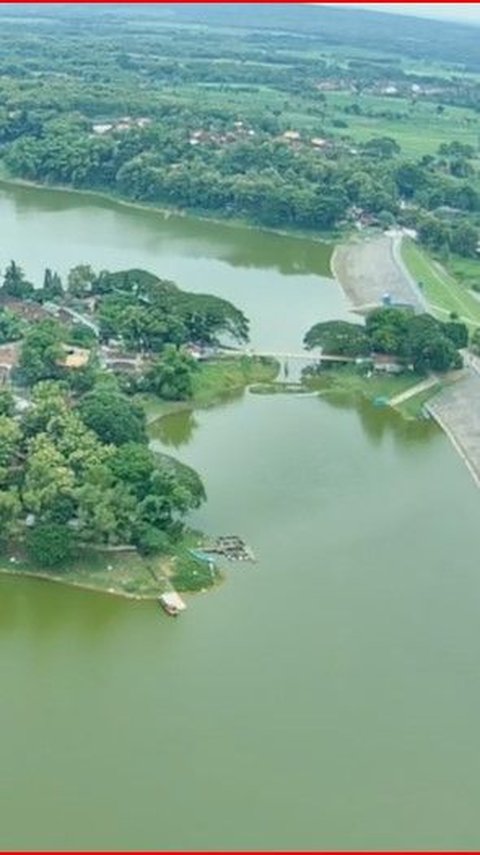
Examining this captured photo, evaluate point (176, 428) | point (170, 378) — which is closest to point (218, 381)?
point (170, 378)

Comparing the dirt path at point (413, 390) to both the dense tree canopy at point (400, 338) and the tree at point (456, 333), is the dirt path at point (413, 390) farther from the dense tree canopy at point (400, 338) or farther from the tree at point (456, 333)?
the tree at point (456, 333)

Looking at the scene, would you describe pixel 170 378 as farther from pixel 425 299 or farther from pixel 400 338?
pixel 425 299

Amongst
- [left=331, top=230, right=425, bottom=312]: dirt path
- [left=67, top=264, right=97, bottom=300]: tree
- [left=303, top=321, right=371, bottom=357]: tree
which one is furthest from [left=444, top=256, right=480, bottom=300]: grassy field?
[left=67, top=264, right=97, bottom=300]: tree

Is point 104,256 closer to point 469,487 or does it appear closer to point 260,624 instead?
point 469,487

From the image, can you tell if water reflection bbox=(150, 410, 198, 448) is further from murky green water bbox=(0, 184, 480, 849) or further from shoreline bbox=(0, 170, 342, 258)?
shoreline bbox=(0, 170, 342, 258)

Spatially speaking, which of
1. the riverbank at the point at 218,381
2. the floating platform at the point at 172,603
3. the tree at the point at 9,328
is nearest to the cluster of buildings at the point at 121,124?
the tree at the point at 9,328

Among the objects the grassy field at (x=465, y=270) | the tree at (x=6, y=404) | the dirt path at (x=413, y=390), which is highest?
the tree at (x=6, y=404)

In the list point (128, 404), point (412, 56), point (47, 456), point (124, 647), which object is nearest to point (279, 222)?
point (128, 404)

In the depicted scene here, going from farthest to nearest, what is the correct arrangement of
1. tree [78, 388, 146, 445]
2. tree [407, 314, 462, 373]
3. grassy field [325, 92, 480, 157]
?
grassy field [325, 92, 480, 157] → tree [407, 314, 462, 373] → tree [78, 388, 146, 445]
